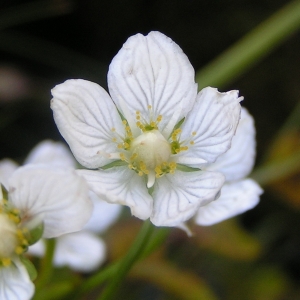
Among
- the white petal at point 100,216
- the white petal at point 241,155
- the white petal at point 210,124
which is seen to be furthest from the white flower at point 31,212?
the white petal at point 100,216

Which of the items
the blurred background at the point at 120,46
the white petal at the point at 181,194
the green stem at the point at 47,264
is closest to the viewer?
the white petal at the point at 181,194

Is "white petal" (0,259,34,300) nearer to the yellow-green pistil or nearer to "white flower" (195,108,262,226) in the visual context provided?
the yellow-green pistil

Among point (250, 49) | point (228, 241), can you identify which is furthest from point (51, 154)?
point (250, 49)

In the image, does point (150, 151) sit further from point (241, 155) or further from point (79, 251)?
point (79, 251)

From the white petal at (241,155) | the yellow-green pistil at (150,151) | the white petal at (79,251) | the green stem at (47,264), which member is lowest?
the white petal at (79,251)

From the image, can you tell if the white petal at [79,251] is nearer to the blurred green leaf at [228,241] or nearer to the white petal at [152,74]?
the blurred green leaf at [228,241]
